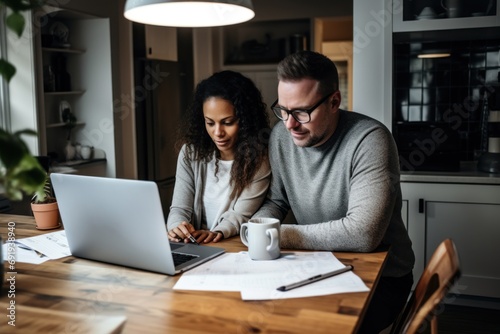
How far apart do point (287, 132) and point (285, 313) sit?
0.94 m

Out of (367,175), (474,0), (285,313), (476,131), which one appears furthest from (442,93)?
(285,313)

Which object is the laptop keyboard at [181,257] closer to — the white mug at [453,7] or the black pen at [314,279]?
the black pen at [314,279]

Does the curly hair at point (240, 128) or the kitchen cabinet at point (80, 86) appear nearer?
the curly hair at point (240, 128)

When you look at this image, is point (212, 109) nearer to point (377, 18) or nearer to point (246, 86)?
point (246, 86)

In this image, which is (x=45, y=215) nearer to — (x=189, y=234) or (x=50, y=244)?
(x=50, y=244)

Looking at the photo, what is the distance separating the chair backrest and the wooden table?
0.38 feet

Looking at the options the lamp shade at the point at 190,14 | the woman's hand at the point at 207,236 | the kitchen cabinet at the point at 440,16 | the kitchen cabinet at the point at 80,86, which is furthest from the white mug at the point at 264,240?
the kitchen cabinet at the point at 80,86

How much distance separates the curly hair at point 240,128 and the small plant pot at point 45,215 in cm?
52

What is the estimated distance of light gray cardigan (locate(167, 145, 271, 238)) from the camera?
1802 mm

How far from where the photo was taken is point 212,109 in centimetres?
200

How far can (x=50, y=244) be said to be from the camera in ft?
5.36

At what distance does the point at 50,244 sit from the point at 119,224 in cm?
42

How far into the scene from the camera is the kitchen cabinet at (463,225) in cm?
284

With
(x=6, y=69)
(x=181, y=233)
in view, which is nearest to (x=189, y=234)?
(x=181, y=233)
